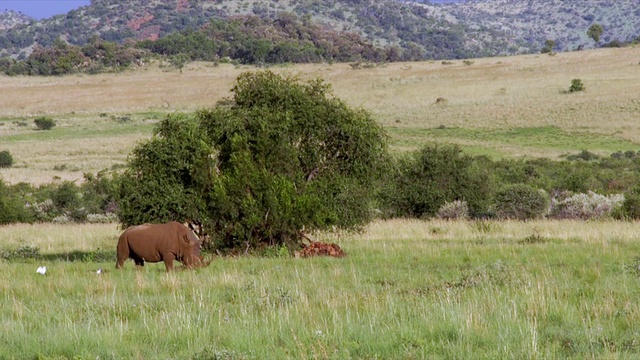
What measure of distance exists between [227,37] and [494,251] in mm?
166380

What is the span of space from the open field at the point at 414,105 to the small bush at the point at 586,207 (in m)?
22.2

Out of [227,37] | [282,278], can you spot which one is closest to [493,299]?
[282,278]

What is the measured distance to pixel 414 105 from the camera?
278 feet

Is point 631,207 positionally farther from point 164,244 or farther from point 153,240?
point 153,240

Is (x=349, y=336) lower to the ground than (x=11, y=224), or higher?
higher

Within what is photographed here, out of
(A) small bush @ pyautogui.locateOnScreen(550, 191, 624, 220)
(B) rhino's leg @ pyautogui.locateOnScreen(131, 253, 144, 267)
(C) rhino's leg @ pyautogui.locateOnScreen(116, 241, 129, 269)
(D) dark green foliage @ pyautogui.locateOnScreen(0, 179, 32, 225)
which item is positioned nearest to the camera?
(C) rhino's leg @ pyautogui.locateOnScreen(116, 241, 129, 269)

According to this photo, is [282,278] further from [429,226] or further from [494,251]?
[429,226]

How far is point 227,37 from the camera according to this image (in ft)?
582

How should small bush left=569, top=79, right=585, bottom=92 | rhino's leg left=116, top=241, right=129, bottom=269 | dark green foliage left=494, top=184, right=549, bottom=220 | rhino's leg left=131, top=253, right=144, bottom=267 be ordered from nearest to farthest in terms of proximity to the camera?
rhino's leg left=116, top=241, right=129, bottom=269
rhino's leg left=131, top=253, right=144, bottom=267
dark green foliage left=494, top=184, right=549, bottom=220
small bush left=569, top=79, right=585, bottom=92

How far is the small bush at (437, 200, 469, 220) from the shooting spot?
97.2 feet

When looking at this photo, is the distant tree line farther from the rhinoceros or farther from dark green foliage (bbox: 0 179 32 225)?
the rhinoceros

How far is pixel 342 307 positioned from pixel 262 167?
8340 millimetres

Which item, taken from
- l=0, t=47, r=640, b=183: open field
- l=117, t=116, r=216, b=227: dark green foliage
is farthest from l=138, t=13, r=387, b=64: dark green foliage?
l=117, t=116, r=216, b=227: dark green foliage

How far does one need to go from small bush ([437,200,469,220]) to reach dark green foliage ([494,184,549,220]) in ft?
4.56
